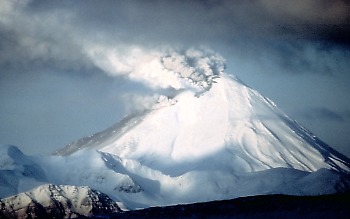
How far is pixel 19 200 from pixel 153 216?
8502cm

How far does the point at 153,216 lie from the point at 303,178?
11546 centimetres

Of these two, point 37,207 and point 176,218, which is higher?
point 37,207

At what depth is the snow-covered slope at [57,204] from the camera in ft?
534

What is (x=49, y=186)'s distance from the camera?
184625 mm

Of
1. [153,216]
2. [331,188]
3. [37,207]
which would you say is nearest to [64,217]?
[37,207]

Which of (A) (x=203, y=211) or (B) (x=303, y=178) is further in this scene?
(B) (x=303, y=178)

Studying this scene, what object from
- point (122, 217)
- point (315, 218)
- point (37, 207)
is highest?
point (37, 207)

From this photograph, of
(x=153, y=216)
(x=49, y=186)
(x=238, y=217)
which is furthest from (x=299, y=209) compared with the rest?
(x=49, y=186)

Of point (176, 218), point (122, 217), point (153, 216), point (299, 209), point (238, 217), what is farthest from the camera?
point (122, 217)

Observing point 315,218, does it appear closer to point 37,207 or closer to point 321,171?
point 37,207

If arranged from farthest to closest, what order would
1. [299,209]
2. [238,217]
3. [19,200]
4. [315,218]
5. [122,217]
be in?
[19,200] → [122,217] → [238,217] → [299,209] → [315,218]

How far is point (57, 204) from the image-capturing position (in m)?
176

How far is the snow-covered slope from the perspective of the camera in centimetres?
16275

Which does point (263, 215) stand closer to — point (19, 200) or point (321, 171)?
point (19, 200)
